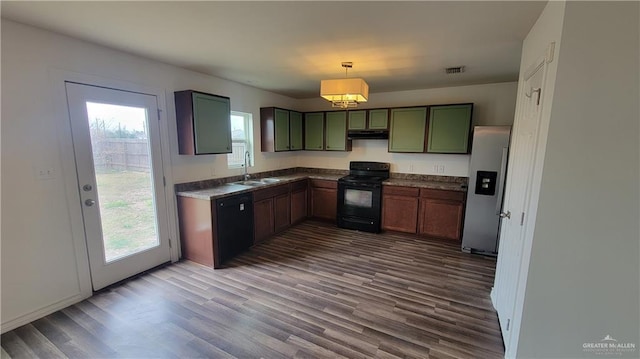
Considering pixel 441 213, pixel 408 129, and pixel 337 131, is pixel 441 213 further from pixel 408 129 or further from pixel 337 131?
pixel 337 131

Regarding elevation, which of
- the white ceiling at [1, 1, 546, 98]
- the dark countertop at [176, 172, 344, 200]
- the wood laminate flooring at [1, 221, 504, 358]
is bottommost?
the wood laminate flooring at [1, 221, 504, 358]

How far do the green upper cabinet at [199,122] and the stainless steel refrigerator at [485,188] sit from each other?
3.39 m

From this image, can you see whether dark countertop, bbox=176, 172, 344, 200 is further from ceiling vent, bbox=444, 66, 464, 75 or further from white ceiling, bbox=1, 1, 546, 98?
ceiling vent, bbox=444, 66, 464, 75

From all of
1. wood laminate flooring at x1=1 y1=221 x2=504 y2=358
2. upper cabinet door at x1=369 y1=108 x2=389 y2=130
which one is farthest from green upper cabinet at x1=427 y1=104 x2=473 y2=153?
wood laminate flooring at x1=1 y1=221 x2=504 y2=358

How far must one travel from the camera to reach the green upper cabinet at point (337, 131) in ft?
16.1

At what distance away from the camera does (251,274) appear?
3.03 metres

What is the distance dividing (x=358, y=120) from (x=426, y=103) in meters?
1.18

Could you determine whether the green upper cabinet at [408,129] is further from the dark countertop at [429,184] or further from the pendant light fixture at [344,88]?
the pendant light fixture at [344,88]

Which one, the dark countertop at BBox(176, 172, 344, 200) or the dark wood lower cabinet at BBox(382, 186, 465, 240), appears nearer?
the dark countertop at BBox(176, 172, 344, 200)

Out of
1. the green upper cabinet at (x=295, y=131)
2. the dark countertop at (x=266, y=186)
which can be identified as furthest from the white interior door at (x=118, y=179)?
the green upper cabinet at (x=295, y=131)

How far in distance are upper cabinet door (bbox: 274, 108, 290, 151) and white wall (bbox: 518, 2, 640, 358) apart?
3780 mm

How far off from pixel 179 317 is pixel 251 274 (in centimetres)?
88

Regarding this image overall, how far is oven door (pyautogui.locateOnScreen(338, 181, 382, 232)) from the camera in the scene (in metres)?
4.38

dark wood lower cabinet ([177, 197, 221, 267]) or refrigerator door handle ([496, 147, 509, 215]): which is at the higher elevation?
refrigerator door handle ([496, 147, 509, 215])
